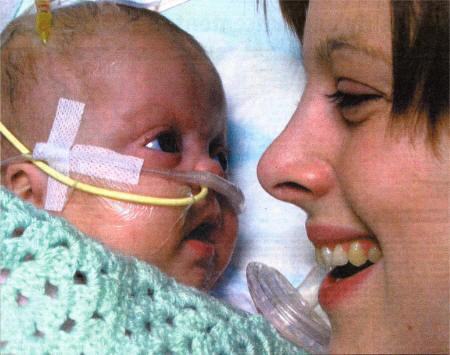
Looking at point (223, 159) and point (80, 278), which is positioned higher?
point (80, 278)

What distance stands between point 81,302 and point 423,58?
422mm

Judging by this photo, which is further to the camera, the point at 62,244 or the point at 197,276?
the point at 197,276

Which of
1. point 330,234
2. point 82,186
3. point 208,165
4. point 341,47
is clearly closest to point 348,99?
point 341,47

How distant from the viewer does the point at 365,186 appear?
558mm

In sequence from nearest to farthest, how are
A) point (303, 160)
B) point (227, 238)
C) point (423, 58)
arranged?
point (423, 58) < point (303, 160) < point (227, 238)

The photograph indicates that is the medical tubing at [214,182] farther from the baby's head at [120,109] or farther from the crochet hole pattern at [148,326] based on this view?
the crochet hole pattern at [148,326]

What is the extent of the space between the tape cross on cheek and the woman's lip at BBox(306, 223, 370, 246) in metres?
0.30

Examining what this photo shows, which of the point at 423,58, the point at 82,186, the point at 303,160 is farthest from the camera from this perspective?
the point at 82,186

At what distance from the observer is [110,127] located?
30.0 inches

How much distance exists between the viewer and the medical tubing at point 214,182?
0.80m

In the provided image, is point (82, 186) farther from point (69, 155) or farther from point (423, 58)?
point (423, 58)

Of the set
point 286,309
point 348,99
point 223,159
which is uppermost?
point 348,99

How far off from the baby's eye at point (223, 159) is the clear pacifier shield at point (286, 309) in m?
0.19

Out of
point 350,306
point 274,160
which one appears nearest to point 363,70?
point 274,160
